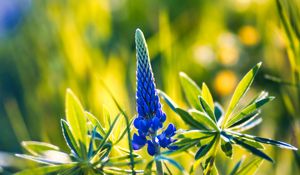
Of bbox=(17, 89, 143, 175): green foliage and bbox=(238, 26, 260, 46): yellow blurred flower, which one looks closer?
bbox=(17, 89, 143, 175): green foliage

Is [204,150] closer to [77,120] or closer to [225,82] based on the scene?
[77,120]

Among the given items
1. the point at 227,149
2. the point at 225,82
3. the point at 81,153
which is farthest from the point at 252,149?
the point at 225,82

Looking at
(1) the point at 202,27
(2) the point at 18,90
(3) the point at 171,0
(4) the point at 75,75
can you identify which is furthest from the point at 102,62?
(2) the point at 18,90

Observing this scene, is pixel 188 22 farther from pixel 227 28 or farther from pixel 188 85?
pixel 188 85

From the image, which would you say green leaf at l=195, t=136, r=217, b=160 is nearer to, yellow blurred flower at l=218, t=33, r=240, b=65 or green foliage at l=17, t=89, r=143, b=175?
green foliage at l=17, t=89, r=143, b=175

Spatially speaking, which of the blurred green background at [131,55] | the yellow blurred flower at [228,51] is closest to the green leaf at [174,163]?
the blurred green background at [131,55]

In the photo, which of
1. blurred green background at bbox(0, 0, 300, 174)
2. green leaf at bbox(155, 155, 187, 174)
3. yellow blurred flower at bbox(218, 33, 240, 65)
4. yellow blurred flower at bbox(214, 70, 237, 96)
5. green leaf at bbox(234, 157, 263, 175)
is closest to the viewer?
green leaf at bbox(155, 155, 187, 174)

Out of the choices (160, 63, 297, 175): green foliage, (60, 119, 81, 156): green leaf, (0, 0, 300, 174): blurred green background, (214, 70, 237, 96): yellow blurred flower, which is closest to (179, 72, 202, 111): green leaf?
(160, 63, 297, 175): green foliage
